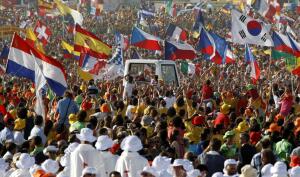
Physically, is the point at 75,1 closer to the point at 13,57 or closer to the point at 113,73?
the point at 113,73

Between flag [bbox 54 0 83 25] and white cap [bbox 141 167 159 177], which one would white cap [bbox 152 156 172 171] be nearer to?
white cap [bbox 141 167 159 177]

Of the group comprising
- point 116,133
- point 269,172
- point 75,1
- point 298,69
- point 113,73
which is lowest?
point 75,1

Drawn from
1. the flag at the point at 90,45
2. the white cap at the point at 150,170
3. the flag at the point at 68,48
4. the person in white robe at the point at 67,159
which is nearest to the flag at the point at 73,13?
the flag at the point at 68,48

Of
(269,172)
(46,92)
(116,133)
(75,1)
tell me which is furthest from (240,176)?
(75,1)

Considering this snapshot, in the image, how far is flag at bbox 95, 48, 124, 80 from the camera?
28219 mm

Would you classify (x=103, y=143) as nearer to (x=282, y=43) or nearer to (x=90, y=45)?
(x=282, y=43)

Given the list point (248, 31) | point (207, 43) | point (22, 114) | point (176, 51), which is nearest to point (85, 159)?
point (22, 114)

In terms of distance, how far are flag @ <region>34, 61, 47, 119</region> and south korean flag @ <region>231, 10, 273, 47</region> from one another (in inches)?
357

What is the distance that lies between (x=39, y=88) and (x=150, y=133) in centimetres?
214

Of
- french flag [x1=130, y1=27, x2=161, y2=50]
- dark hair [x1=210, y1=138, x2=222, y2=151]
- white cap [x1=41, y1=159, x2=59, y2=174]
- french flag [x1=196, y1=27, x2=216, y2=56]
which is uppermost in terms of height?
white cap [x1=41, y1=159, x2=59, y2=174]

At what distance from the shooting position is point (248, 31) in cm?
2745

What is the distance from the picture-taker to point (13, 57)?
20156 millimetres

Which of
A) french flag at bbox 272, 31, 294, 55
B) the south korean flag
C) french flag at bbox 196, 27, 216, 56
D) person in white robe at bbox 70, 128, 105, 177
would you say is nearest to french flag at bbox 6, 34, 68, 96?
person in white robe at bbox 70, 128, 105, 177

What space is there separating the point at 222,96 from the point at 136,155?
913cm
